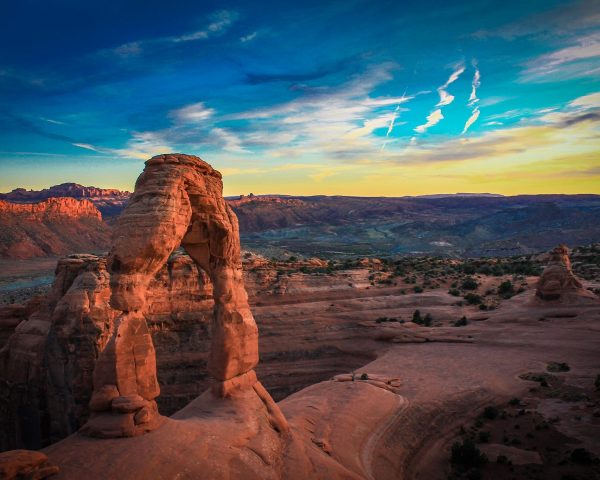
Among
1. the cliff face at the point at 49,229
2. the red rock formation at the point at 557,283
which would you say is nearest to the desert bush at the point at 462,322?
the red rock formation at the point at 557,283

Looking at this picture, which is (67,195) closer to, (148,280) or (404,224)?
(404,224)

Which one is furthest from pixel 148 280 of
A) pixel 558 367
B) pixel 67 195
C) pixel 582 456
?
pixel 67 195

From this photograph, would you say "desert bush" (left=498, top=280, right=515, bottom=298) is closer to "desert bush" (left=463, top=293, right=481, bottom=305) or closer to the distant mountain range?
"desert bush" (left=463, top=293, right=481, bottom=305)

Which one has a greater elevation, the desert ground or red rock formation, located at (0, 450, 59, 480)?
red rock formation, located at (0, 450, 59, 480)

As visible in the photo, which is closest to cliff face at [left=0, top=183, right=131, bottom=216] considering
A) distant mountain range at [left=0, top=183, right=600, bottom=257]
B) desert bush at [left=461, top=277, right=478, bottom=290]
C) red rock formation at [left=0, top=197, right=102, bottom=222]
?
distant mountain range at [left=0, top=183, right=600, bottom=257]

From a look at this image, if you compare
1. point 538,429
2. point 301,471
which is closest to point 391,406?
point 538,429

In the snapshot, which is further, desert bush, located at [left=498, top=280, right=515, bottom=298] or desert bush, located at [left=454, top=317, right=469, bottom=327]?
desert bush, located at [left=498, top=280, right=515, bottom=298]
